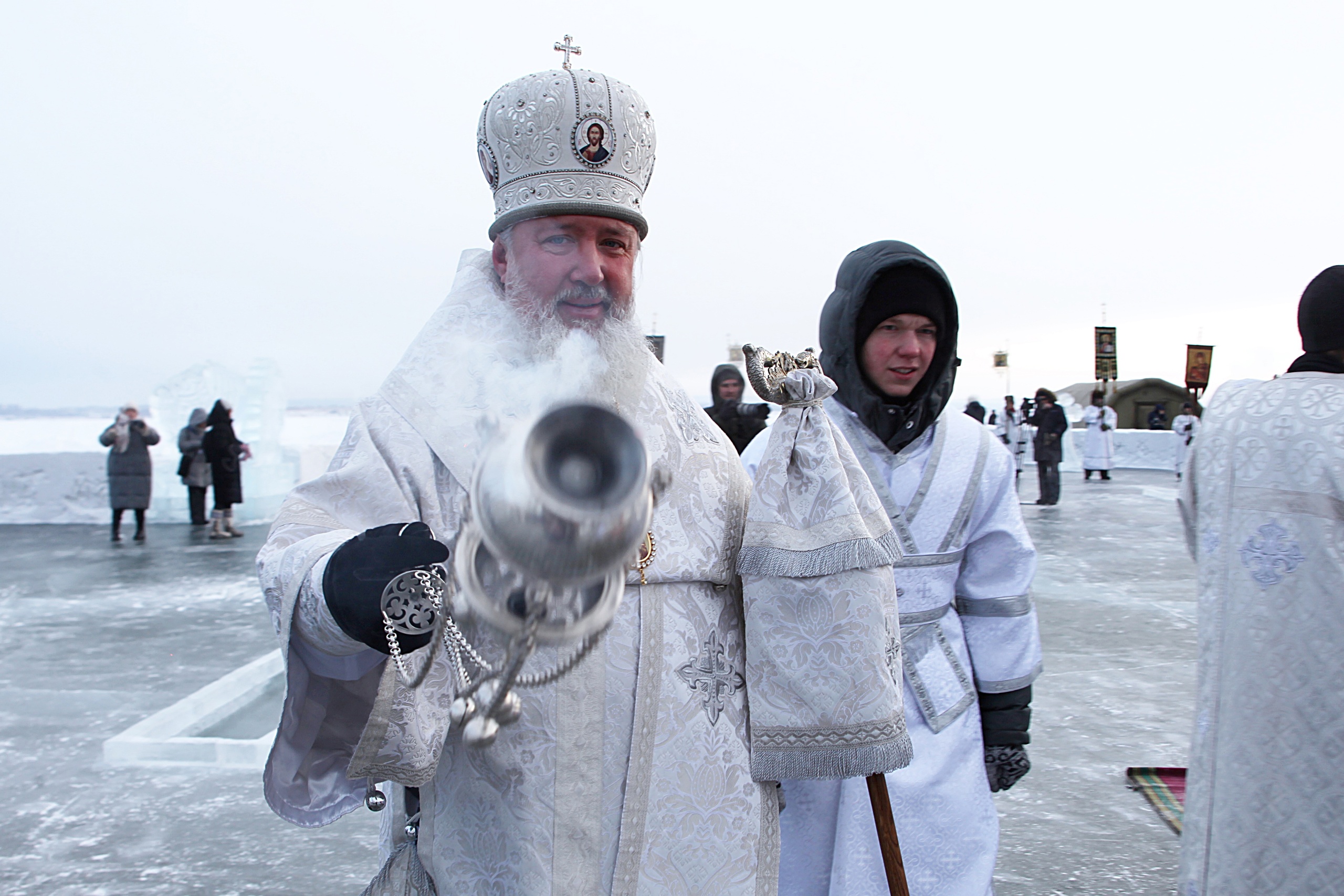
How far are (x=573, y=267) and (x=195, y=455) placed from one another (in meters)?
10.9

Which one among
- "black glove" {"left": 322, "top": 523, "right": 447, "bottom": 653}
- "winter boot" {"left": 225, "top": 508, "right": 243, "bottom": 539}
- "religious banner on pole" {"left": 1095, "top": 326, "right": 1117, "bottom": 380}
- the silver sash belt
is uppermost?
"religious banner on pole" {"left": 1095, "top": 326, "right": 1117, "bottom": 380}

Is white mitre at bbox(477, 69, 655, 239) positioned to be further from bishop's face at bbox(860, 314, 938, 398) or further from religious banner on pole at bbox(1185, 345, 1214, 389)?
religious banner on pole at bbox(1185, 345, 1214, 389)

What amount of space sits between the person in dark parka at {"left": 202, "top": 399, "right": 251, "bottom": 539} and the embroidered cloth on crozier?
1012cm

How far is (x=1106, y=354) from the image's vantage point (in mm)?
26609

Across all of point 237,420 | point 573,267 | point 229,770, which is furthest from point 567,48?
point 237,420

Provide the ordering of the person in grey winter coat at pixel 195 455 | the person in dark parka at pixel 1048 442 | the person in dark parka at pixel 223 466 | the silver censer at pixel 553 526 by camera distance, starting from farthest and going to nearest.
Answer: the person in dark parka at pixel 1048 442, the person in grey winter coat at pixel 195 455, the person in dark parka at pixel 223 466, the silver censer at pixel 553 526

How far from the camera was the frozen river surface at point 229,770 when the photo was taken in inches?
113

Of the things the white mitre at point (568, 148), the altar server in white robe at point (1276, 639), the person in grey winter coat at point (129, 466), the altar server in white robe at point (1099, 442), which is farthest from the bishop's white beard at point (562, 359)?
→ the altar server in white robe at point (1099, 442)

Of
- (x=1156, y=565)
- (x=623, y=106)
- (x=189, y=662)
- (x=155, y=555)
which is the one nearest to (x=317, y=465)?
(x=155, y=555)

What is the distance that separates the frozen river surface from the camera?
287cm

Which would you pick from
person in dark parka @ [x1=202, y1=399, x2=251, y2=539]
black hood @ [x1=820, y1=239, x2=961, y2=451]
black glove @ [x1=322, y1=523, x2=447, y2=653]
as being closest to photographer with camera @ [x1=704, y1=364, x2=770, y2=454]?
black hood @ [x1=820, y1=239, x2=961, y2=451]

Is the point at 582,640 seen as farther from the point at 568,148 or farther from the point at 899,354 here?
the point at 899,354

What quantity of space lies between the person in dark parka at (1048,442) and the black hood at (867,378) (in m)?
11.7

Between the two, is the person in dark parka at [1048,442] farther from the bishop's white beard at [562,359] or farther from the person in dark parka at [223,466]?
the bishop's white beard at [562,359]
